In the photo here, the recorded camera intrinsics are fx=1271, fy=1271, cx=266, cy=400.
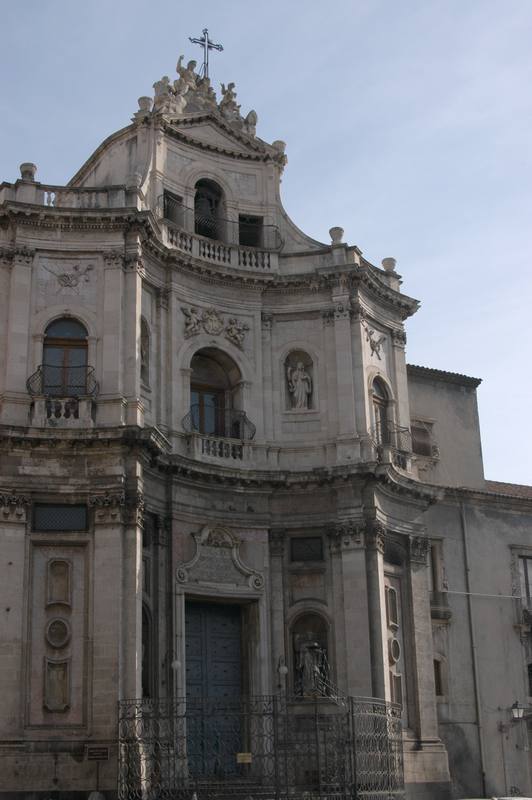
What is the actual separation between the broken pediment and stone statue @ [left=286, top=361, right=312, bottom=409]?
4.43m

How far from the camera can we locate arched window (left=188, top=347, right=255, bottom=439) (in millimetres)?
35594

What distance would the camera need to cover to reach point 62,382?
32.4 meters

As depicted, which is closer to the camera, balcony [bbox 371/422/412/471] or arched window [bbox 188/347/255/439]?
→ arched window [bbox 188/347/255/439]

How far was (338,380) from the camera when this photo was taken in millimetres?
35875

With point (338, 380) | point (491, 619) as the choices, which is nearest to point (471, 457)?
point (491, 619)

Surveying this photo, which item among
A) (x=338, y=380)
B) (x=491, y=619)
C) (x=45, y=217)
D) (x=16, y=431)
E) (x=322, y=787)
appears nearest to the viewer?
(x=322, y=787)

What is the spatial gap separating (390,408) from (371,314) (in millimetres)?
2846

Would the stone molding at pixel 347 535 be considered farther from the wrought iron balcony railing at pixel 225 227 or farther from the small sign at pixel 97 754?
the small sign at pixel 97 754

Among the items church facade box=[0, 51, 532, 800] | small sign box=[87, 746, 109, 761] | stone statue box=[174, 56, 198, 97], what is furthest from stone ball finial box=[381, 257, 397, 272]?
small sign box=[87, 746, 109, 761]

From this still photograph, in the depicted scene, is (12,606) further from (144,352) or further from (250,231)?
(250,231)

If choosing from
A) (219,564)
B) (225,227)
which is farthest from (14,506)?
(225,227)

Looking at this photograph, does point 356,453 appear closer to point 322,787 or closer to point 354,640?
point 354,640

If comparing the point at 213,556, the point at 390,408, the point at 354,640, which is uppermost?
the point at 390,408

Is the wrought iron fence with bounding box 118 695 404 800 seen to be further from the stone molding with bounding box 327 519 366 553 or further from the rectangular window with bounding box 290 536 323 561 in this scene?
the rectangular window with bounding box 290 536 323 561
